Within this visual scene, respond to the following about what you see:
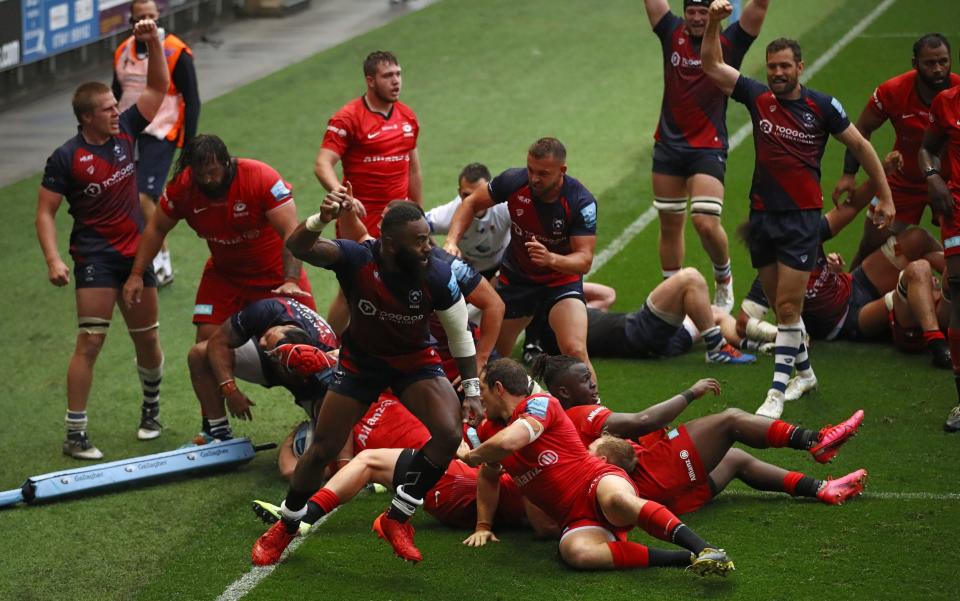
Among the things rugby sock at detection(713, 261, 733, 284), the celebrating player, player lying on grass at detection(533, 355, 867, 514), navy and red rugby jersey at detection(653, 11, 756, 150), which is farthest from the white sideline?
the celebrating player

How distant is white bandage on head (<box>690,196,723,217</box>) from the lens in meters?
10.7

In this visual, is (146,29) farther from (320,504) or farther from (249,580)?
(249,580)

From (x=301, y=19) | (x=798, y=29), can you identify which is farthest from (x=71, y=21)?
(x=798, y=29)

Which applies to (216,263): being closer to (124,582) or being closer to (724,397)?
(124,582)

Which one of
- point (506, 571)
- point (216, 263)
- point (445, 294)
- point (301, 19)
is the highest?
point (445, 294)

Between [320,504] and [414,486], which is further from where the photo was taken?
[320,504]

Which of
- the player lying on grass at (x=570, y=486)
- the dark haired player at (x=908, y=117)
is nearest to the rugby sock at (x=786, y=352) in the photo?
the dark haired player at (x=908, y=117)

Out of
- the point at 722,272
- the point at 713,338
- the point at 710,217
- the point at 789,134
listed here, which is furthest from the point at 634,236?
the point at 789,134

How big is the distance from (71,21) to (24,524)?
1246cm

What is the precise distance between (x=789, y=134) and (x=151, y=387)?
4728 mm

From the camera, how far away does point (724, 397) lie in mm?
9695

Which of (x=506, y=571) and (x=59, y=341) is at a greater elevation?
(x=506, y=571)

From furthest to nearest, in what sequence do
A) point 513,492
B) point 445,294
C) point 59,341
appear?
1. point 59,341
2. point 513,492
3. point 445,294

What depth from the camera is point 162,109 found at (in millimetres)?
12578
